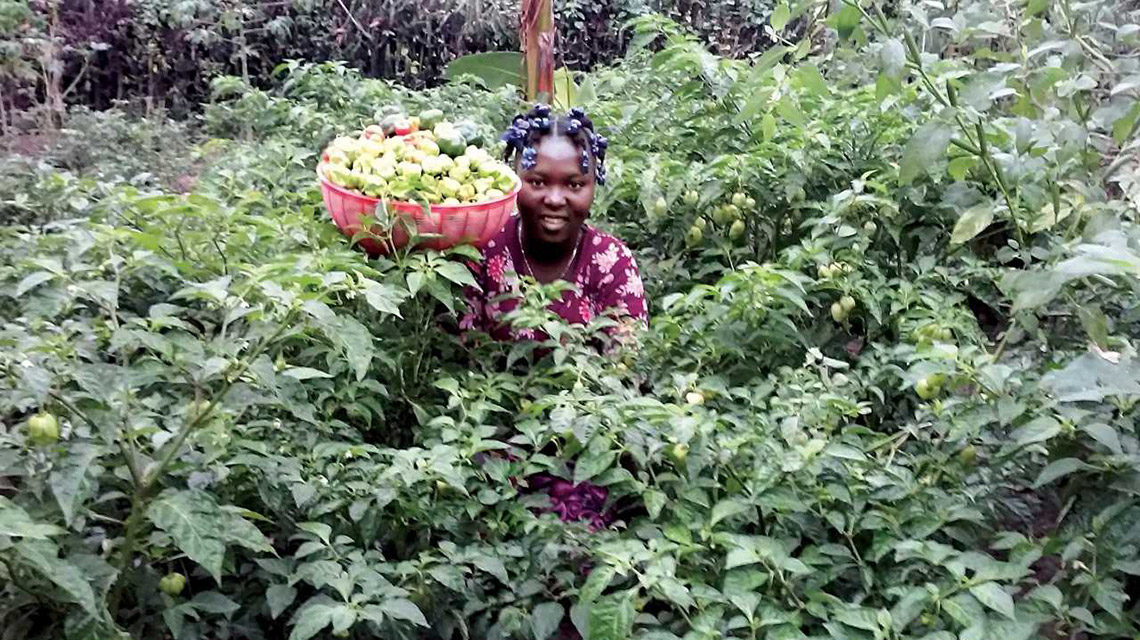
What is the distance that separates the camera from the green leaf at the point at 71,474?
5.16 ft

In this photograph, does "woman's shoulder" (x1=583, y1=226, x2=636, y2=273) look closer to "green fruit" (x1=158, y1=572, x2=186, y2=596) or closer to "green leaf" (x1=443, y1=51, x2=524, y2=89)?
"green fruit" (x1=158, y1=572, x2=186, y2=596)

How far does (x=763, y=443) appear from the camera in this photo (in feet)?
6.80

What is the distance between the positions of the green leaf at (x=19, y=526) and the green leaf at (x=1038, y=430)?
1642 mm

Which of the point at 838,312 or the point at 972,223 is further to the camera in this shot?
the point at 838,312

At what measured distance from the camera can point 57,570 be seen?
1.54 metres

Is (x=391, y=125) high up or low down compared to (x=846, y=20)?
down

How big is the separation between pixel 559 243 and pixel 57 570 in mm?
1786

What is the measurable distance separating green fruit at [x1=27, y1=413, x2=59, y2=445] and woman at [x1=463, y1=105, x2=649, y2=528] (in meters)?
1.29

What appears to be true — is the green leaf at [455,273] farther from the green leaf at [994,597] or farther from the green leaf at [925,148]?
the green leaf at [994,597]

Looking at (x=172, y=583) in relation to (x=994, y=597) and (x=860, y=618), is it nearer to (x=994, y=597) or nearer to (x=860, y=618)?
(x=860, y=618)

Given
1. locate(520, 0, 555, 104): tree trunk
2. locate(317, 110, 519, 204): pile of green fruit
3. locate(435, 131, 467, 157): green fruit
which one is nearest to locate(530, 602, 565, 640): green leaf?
locate(317, 110, 519, 204): pile of green fruit

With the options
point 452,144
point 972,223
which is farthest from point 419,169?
point 972,223

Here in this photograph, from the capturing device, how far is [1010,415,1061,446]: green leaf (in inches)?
73.4

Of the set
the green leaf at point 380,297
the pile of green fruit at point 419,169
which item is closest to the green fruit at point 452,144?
the pile of green fruit at point 419,169
